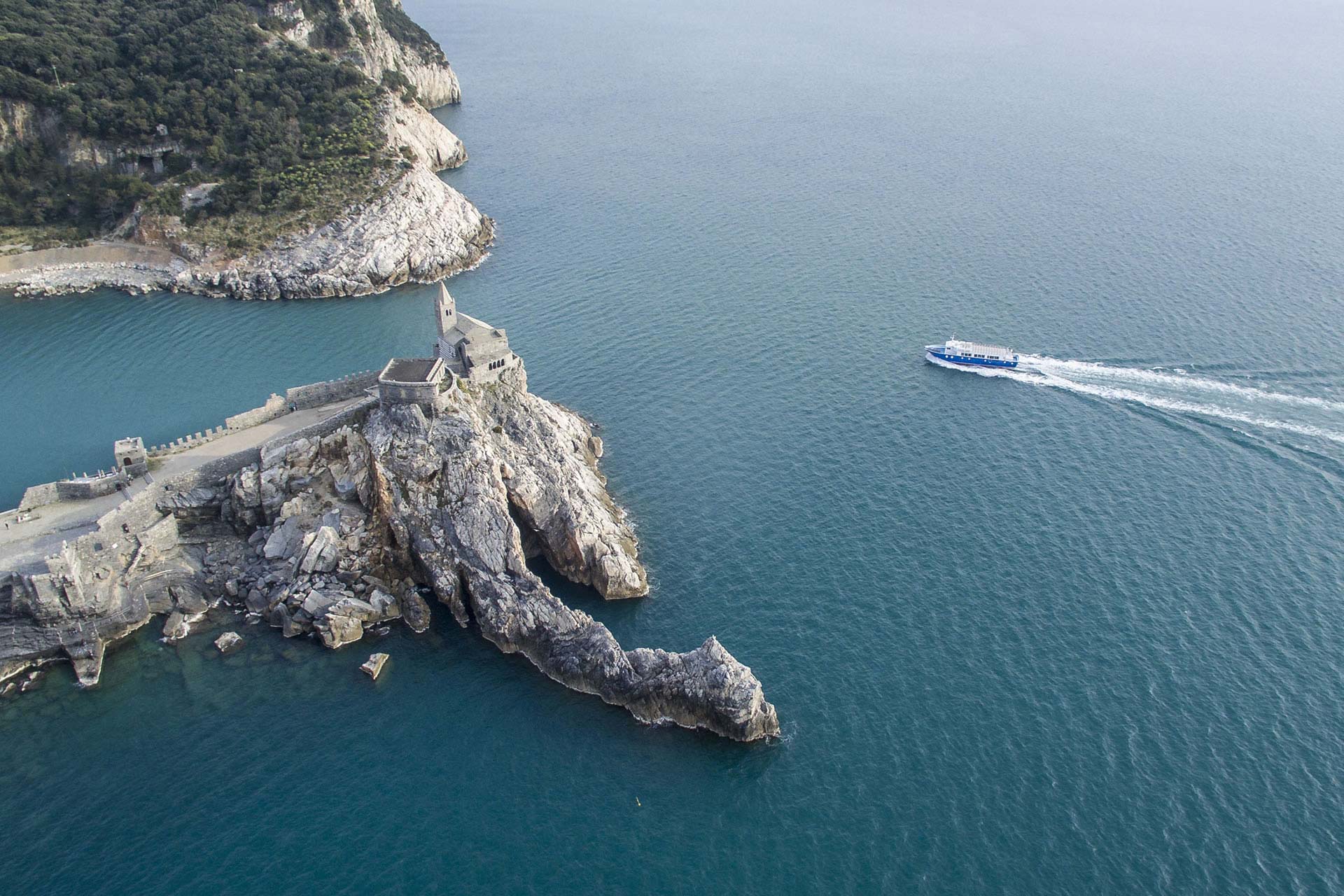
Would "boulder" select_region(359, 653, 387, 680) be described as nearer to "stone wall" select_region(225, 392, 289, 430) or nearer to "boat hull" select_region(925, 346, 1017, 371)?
"stone wall" select_region(225, 392, 289, 430)

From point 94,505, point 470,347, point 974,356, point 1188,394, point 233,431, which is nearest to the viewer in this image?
point 94,505

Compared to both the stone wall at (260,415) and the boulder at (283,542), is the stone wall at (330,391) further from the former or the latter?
the boulder at (283,542)

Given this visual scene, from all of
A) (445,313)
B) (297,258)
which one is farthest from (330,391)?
(297,258)

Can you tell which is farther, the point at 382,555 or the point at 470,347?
the point at 470,347

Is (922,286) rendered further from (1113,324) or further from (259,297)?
(259,297)

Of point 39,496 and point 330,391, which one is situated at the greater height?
point 330,391

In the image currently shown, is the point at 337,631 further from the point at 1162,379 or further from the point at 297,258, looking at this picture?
the point at 1162,379
